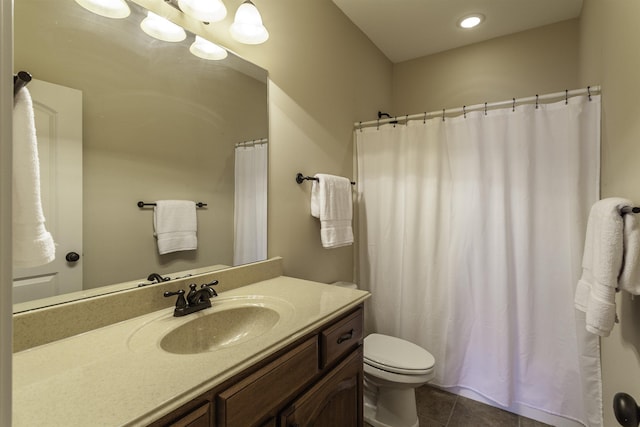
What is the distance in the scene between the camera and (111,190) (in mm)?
1027

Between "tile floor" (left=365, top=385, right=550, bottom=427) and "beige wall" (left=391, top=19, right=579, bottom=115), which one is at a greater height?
"beige wall" (left=391, top=19, right=579, bottom=115)

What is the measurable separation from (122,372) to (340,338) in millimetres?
704

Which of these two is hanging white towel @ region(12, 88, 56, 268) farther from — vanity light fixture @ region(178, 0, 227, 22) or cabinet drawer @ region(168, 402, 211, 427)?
vanity light fixture @ region(178, 0, 227, 22)

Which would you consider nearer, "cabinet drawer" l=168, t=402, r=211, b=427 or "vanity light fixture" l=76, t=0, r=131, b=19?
"cabinet drawer" l=168, t=402, r=211, b=427

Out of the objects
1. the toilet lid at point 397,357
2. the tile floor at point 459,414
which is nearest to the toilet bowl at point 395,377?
the toilet lid at point 397,357

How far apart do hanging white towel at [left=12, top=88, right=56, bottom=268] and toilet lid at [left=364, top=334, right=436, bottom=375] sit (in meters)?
1.53

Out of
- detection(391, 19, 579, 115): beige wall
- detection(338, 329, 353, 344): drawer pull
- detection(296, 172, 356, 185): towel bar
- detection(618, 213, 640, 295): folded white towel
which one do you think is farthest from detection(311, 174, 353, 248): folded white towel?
detection(391, 19, 579, 115): beige wall

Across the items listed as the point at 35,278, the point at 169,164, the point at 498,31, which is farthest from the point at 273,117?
the point at 498,31

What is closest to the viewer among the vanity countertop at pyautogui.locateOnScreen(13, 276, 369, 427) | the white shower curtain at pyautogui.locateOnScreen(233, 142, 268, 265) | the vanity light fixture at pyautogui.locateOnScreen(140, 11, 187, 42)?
the vanity countertop at pyautogui.locateOnScreen(13, 276, 369, 427)

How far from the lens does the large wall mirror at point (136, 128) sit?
0.91 meters

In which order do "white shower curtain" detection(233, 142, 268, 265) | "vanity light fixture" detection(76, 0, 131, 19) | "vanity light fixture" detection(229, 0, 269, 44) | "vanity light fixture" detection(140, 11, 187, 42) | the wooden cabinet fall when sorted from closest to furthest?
the wooden cabinet → "vanity light fixture" detection(76, 0, 131, 19) → "vanity light fixture" detection(140, 11, 187, 42) → "vanity light fixture" detection(229, 0, 269, 44) → "white shower curtain" detection(233, 142, 268, 265)

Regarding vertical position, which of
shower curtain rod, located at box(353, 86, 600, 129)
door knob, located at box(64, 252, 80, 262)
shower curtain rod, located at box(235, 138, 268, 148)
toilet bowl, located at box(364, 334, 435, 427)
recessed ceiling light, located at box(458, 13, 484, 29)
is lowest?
toilet bowl, located at box(364, 334, 435, 427)

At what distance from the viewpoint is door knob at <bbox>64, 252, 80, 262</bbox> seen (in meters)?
0.93

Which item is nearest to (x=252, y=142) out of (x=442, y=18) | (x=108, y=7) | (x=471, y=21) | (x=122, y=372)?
(x=108, y=7)
